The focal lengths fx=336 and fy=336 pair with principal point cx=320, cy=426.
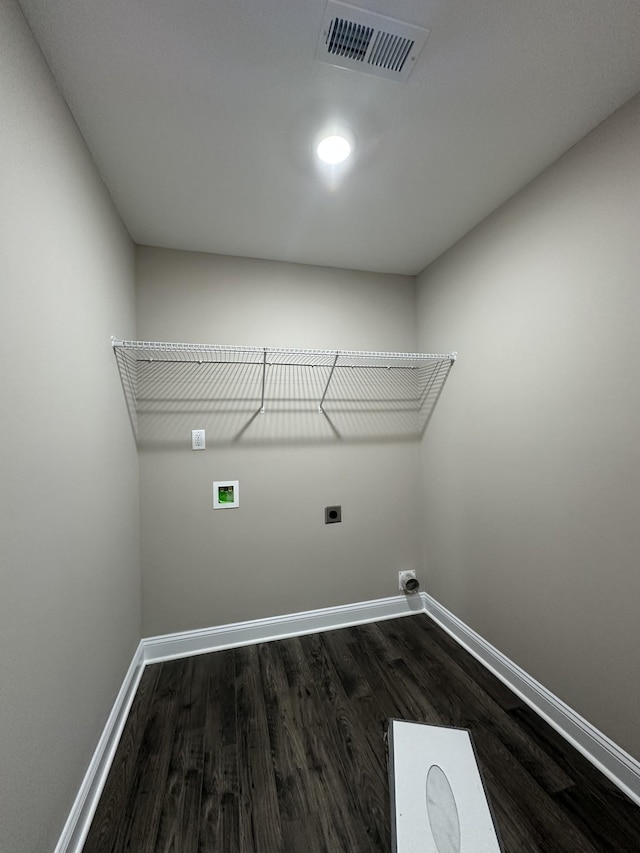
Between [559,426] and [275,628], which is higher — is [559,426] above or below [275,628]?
above

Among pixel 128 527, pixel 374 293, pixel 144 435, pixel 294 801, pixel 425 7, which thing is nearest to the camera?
pixel 425 7

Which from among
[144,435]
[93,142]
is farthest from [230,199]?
[144,435]

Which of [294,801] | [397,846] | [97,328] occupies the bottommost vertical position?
[294,801]

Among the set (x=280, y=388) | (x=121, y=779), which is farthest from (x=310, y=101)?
(x=121, y=779)

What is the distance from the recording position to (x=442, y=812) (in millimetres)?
666

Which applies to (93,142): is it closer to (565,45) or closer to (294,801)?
(565,45)

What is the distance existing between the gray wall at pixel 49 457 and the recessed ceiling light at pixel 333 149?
2.94 feet

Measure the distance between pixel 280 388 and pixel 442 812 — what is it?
1919mm

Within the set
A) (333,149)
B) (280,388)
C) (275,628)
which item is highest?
(333,149)

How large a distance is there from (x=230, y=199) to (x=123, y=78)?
587mm

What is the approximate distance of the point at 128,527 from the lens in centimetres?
177

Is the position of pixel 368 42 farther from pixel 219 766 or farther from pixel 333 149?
pixel 219 766

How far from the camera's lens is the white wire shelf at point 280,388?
1997 mm

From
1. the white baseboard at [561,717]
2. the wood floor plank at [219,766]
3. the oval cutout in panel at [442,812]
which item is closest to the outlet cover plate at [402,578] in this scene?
the white baseboard at [561,717]
